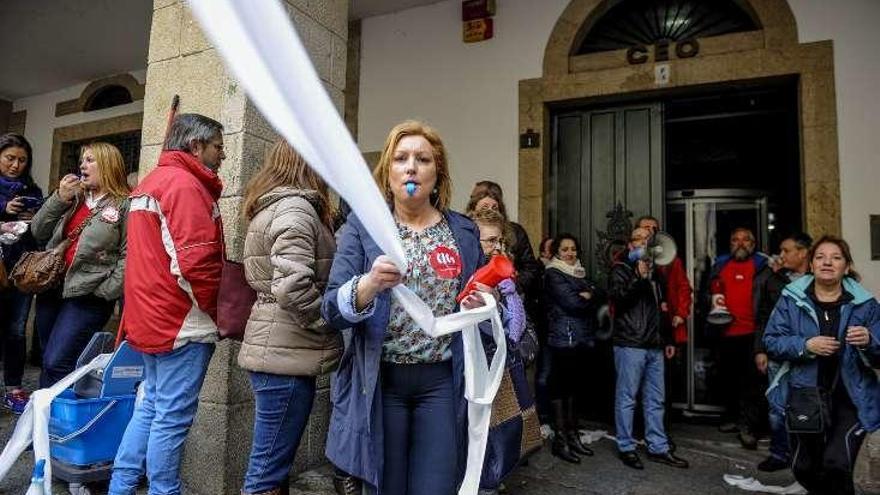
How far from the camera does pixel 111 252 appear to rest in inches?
130

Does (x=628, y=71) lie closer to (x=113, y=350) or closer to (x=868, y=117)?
(x=868, y=117)

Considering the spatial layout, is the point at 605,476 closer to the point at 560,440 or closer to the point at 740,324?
the point at 560,440

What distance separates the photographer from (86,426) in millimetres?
2859

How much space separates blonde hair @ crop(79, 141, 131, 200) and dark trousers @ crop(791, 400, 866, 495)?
14.2 feet

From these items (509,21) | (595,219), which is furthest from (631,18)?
(595,219)

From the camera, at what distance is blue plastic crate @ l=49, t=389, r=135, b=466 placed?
9.34 feet

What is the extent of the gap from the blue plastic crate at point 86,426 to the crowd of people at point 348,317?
0.42 m

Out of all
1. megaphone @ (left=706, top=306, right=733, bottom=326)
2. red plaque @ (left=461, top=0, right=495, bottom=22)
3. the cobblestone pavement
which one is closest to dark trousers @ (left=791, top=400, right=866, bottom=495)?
the cobblestone pavement

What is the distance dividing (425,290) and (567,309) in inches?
112

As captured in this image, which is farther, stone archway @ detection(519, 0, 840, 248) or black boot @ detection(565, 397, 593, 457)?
stone archway @ detection(519, 0, 840, 248)

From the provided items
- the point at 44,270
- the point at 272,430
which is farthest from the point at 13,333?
the point at 272,430

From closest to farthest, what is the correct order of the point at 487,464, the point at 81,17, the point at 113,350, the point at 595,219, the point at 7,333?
the point at 487,464, the point at 113,350, the point at 7,333, the point at 595,219, the point at 81,17

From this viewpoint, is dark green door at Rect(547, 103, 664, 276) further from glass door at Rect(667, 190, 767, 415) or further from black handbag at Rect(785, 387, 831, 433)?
black handbag at Rect(785, 387, 831, 433)

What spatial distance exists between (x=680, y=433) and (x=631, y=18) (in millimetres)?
4388
